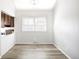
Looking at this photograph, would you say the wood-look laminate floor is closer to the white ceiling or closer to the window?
the window

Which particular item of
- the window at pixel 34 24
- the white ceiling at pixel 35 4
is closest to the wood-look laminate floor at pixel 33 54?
the window at pixel 34 24

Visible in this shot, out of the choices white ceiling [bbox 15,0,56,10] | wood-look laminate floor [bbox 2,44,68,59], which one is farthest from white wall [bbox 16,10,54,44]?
wood-look laminate floor [bbox 2,44,68,59]

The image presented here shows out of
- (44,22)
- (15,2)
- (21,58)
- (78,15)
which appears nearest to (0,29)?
(21,58)

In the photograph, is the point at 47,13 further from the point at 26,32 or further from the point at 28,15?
the point at 26,32

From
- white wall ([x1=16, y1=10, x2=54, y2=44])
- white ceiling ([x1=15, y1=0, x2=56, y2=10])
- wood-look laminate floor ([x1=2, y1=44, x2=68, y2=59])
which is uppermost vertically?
white ceiling ([x1=15, y1=0, x2=56, y2=10])

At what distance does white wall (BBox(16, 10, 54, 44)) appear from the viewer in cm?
953

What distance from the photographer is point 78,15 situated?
400 centimetres

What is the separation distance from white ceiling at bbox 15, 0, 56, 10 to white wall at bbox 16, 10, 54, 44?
0.41m

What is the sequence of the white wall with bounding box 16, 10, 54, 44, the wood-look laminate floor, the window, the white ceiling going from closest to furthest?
the wood-look laminate floor
the white ceiling
the white wall with bounding box 16, 10, 54, 44
the window

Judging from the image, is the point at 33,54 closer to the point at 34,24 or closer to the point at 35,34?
the point at 35,34

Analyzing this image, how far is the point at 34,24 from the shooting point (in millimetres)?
9672

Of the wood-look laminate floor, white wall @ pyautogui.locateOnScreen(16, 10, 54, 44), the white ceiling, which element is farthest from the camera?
white wall @ pyautogui.locateOnScreen(16, 10, 54, 44)

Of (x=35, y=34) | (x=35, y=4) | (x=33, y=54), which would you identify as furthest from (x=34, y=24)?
(x=33, y=54)

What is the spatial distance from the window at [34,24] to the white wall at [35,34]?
0.27 m
